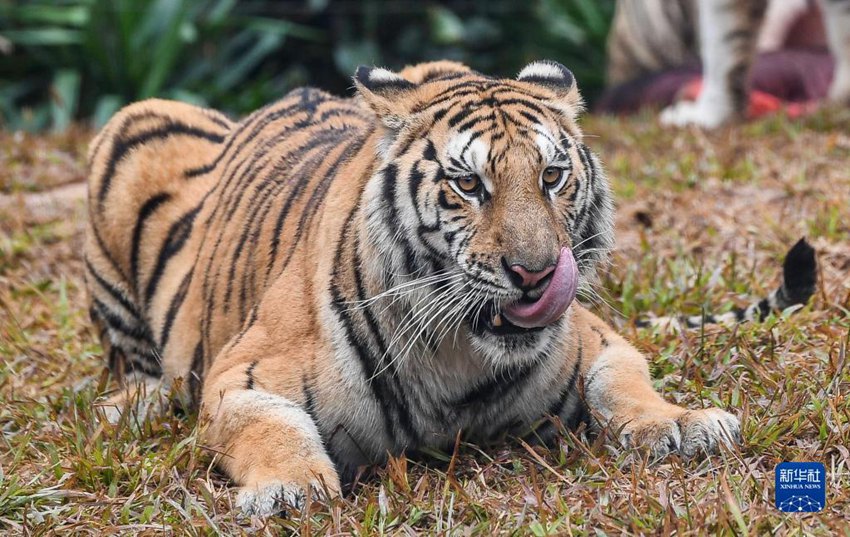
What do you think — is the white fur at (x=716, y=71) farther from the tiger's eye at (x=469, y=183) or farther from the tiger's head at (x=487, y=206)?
the tiger's eye at (x=469, y=183)

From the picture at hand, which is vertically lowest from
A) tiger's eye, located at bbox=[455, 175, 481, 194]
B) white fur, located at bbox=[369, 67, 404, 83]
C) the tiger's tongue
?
the tiger's tongue

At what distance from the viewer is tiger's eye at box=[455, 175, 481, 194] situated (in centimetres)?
295

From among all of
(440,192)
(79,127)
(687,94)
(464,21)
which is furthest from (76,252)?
(464,21)

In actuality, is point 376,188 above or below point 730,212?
above

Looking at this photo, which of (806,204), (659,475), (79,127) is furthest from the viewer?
(79,127)

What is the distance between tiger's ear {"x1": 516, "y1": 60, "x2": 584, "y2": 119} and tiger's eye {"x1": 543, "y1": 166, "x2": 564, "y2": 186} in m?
0.31

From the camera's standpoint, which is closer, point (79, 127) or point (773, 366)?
point (773, 366)

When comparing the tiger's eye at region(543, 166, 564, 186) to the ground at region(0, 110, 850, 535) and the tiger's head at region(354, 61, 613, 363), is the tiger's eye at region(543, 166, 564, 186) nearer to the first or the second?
the tiger's head at region(354, 61, 613, 363)

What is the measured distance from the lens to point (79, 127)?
25.6 ft

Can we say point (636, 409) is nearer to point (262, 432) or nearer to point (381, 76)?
point (262, 432)

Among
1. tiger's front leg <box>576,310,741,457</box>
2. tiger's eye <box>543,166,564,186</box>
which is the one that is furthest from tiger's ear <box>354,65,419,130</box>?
tiger's front leg <box>576,310,741,457</box>

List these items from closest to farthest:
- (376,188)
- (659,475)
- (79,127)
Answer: (659,475)
(376,188)
(79,127)

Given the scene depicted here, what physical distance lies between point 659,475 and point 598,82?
31.2 ft

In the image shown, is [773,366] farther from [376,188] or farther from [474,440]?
[376,188]
